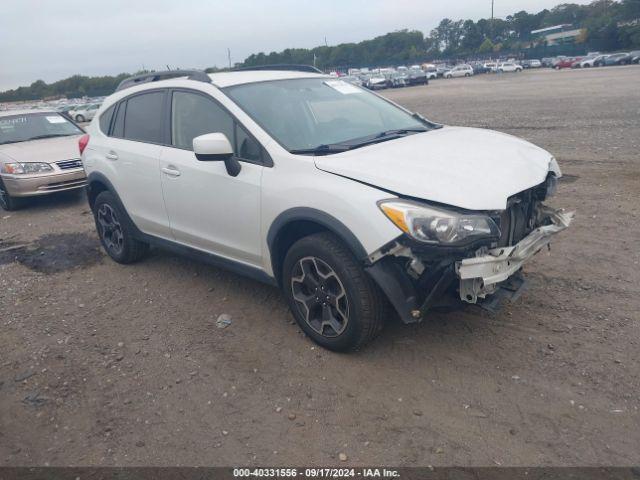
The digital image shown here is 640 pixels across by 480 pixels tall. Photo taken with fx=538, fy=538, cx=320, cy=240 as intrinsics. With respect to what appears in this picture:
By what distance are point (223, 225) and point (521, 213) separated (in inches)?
86.2

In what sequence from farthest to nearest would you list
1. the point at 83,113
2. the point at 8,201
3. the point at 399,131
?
the point at 83,113, the point at 8,201, the point at 399,131

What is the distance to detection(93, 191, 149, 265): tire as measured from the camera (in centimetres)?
548

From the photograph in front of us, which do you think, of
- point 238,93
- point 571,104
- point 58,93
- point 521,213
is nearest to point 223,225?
point 238,93

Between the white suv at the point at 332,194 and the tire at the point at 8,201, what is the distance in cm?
458

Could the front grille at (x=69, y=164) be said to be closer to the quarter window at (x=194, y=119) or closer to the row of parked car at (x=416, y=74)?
the quarter window at (x=194, y=119)

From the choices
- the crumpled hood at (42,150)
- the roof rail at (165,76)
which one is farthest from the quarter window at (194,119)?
the crumpled hood at (42,150)

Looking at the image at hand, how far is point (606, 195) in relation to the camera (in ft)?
21.9

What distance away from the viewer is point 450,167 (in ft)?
11.1

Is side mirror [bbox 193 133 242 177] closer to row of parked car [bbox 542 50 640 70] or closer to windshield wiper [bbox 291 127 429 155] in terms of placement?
windshield wiper [bbox 291 127 429 155]

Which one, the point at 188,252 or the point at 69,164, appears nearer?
the point at 188,252

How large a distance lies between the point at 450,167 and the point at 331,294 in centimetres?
112

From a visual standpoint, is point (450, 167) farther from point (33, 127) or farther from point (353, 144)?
point (33, 127)

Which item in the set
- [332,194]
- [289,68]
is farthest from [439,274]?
[289,68]

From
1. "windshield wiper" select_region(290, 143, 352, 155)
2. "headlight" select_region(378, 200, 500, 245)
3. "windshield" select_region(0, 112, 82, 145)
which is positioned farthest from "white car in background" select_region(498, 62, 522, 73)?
"headlight" select_region(378, 200, 500, 245)
